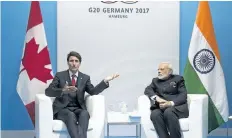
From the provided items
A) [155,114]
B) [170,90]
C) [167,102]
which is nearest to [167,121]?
[155,114]

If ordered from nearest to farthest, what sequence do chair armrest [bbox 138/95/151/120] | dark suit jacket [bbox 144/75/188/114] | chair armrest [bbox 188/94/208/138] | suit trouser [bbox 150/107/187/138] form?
1. suit trouser [bbox 150/107/187/138]
2. chair armrest [bbox 188/94/208/138]
3. chair armrest [bbox 138/95/151/120]
4. dark suit jacket [bbox 144/75/188/114]

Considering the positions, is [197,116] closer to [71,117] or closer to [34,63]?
[71,117]

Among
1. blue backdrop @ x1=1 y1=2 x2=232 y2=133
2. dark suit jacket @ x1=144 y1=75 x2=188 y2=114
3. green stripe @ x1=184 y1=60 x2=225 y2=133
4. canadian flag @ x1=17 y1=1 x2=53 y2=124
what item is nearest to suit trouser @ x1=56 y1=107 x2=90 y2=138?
dark suit jacket @ x1=144 y1=75 x2=188 y2=114

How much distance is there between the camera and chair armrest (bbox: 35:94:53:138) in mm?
5312

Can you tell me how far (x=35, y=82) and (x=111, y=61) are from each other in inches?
48.5

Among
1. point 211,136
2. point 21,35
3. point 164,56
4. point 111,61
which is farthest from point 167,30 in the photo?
point 21,35

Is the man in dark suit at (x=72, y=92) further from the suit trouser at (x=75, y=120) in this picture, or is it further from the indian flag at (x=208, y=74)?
the indian flag at (x=208, y=74)

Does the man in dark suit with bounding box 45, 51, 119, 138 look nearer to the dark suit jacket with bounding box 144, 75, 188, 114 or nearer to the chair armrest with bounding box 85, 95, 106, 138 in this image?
the chair armrest with bounding box 85, 95, 106, 138

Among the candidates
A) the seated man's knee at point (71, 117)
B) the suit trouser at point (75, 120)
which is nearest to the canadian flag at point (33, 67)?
the suit trouser at point (75, 120)

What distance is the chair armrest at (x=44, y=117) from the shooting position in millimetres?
5312

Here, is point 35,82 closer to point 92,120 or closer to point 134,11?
point 92,120

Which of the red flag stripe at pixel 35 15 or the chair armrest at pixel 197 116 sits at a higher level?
the red flag stripe at pixel 35 15

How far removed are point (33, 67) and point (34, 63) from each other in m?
0.06

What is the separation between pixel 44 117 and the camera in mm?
5332
